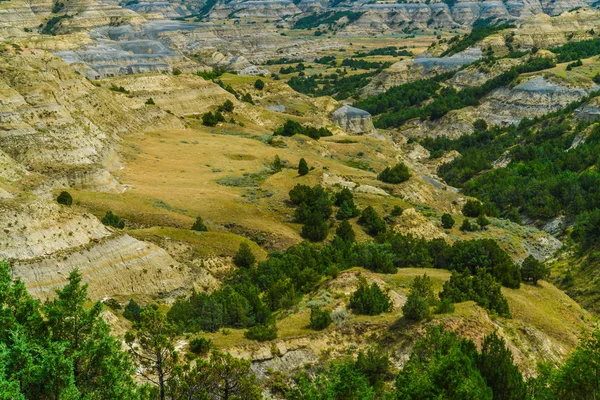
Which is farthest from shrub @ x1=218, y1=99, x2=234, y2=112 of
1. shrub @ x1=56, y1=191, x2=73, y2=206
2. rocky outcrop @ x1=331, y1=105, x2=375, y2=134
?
shrub @ x1=56, y1=191, x2=73, y2=206

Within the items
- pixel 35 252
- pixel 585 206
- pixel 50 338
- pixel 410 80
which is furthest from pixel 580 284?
pixel 410 80

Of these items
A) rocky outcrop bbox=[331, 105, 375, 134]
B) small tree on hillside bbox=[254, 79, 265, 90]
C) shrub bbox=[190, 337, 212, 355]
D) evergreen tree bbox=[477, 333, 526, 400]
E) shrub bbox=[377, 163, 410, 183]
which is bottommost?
rocky outcrop bbox=[331, 105, 375, 134]

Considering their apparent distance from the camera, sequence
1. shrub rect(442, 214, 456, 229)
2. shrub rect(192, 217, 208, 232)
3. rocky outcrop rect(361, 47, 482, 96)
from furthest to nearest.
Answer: rocky outcrop rect(361, 47, 482, 96) < shrub rect(442, 214, 456, 229) < shrub rect(192, 217, 208, 232)

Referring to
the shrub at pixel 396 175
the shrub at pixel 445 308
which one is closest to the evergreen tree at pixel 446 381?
the shrub at pixel 445 308

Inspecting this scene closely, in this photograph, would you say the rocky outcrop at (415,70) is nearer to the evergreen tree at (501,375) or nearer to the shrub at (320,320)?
the shrub at (320,320)

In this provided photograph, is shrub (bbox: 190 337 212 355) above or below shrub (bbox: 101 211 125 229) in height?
above

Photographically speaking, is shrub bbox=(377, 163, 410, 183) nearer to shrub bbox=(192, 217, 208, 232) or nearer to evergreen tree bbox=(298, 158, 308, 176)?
evergreen tree bbox=(298, 158, 308, 176)

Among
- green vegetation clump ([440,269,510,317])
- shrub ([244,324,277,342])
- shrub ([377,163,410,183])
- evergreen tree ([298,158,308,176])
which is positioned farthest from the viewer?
shrub ([377,163,410,183])
